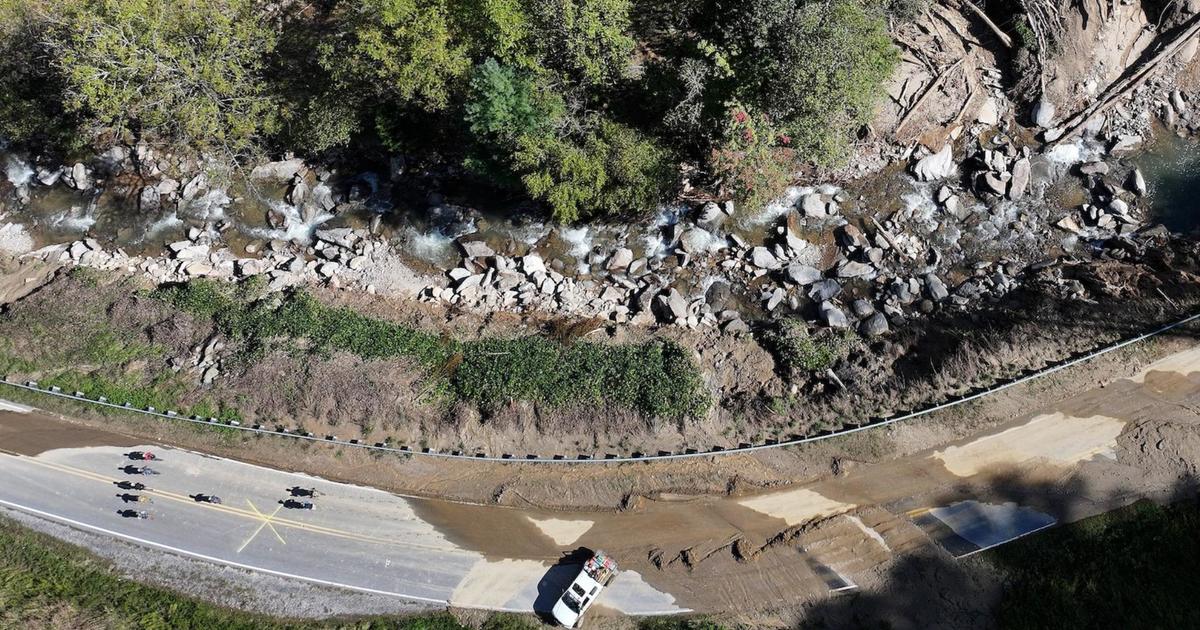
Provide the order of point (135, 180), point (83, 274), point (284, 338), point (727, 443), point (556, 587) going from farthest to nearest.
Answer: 1. point (135, 180)
2. point (83, 274)
3. point (284, 338)
4. point (727, 443)
5. point (556, 587)

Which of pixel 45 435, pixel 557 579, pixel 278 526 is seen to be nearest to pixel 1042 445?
pixel 557 579

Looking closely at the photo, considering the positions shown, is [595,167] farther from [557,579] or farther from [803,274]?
[557,579]

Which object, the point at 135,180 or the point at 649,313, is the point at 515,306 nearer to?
the point at 649,313

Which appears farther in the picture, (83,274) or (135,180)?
(135,180)

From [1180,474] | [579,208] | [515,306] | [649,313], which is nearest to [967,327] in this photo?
[1180,474]

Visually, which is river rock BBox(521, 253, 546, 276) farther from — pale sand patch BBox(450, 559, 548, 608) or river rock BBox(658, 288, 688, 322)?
pale sand patch BBox(450, 559, 548, 608)

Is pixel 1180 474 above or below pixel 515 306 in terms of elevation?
above

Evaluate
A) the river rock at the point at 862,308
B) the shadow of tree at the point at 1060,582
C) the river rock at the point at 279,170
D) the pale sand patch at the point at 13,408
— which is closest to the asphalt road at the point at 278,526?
the pale sand patch at the point at 13,408

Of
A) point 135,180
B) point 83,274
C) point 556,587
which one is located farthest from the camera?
point 135,180
